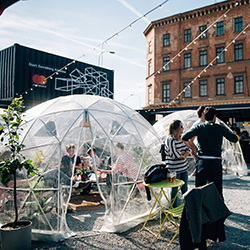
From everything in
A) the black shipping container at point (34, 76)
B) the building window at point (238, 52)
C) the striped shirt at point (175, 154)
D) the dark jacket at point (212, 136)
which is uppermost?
the building window at point (238, 52)

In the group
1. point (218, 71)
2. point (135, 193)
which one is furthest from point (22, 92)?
point (218, 71)

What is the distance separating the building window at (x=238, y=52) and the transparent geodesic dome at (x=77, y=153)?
20987mm

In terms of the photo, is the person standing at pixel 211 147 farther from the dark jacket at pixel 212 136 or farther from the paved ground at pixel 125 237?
the paved ground at pixel 125 237

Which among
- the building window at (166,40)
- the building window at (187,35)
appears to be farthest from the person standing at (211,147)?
the building window at (166,40)

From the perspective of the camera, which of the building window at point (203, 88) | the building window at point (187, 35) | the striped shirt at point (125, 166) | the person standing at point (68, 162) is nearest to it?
the person standing at point (68, 162)

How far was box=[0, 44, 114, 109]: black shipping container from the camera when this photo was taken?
14.0m

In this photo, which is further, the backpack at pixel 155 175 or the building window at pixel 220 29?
the building window at pixel 220 29

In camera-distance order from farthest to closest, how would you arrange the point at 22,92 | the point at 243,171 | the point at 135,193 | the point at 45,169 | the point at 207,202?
the point at 22,92 → the point at 243,171 → the point at 135,193 → the point at 45,169 → the point at 207,202

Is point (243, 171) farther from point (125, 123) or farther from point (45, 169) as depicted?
point (45, 169)

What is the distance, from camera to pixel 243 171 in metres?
9.73

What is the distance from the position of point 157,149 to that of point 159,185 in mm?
1883

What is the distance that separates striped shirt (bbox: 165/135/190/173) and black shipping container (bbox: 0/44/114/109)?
890cm

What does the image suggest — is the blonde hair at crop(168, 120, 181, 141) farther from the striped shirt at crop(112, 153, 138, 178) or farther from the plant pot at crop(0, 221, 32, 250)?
the plant pot at crop(0, 221, 32, 250)

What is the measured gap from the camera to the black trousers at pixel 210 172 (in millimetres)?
4129
